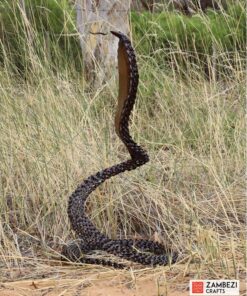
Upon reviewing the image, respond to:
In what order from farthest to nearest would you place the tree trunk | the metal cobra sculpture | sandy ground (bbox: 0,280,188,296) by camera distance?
the tree trunk → the metal cobra sculpture → sandy ground (bbox: 0,280,188,296)

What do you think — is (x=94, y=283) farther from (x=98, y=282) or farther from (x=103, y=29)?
(x=103, y=29)

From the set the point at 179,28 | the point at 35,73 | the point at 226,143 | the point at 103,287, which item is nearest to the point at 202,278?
the point at 103,287

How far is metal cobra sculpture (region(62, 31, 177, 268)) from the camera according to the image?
10.7ft

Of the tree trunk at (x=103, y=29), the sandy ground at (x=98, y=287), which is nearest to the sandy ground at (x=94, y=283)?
the sandy ground at (x=98, y=287)

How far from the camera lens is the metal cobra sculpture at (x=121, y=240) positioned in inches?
128

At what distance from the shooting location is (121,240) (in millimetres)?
3527

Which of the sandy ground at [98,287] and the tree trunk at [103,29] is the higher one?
the tree trunk at [103,29]

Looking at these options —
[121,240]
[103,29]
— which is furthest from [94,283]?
[103,29]

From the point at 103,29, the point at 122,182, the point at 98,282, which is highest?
the point at 103,29

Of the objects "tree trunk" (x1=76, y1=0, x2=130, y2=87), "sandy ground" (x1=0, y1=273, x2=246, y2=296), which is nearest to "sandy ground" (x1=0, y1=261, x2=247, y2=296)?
"sandy ground" (x1=0, y1=273, x2=246, y2=296)

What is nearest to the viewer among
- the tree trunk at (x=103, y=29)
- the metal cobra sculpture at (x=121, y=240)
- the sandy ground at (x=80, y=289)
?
the sandy ground at (x=80, y=289)

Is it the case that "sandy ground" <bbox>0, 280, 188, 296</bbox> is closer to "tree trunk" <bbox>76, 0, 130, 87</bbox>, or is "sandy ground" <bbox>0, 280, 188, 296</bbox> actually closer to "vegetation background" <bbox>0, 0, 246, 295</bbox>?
"vegetation background" <bbox>0, 0, 246, 295</bbox>

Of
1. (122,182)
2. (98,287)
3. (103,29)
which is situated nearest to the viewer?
(98,287)

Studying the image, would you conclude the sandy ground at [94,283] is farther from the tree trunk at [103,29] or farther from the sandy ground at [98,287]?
the tree trunk at [103,29]
